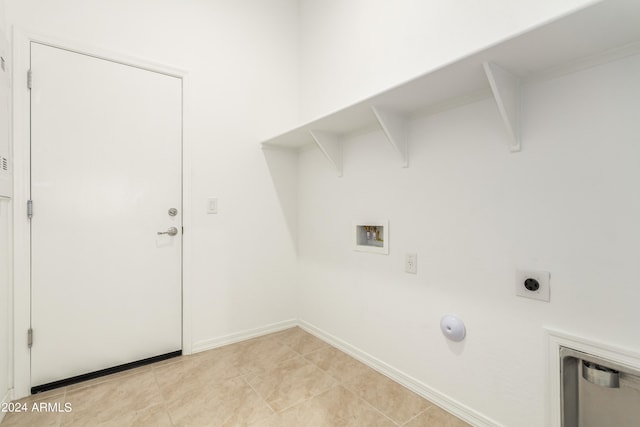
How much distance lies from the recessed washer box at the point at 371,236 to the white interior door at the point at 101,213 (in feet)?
Answer: 4.24

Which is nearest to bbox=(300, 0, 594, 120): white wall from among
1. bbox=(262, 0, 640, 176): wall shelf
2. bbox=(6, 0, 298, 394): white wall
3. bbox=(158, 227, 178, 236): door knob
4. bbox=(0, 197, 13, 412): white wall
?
bbox=(262, 0, 640, 176): wall shelf

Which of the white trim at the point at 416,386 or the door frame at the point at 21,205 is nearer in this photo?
the white trim at the point at 416,386

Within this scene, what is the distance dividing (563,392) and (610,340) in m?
0.28

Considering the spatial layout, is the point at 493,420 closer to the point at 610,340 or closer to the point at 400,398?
the point at 400,398

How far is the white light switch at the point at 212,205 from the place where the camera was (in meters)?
2.30

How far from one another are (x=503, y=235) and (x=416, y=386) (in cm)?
100

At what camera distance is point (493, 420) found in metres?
1.38

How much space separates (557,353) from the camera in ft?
3.90

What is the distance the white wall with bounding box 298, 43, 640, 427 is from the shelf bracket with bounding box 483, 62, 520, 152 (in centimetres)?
4

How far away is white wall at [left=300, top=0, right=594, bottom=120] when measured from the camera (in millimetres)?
1410

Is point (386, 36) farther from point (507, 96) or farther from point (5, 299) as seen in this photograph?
point (5, 299)

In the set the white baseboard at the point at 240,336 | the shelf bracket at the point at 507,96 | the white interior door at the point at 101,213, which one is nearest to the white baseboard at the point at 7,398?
the white interior door at the point at 101,213

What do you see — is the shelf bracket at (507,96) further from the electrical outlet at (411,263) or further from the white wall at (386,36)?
the electrical outlet at (411,263)

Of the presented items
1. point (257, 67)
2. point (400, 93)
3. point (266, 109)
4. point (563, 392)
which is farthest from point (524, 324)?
point (257, 67)
